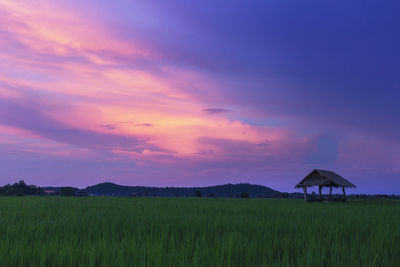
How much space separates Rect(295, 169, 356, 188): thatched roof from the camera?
3362cm

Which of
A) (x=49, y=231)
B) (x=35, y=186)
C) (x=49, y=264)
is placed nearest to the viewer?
(x=49, y=264)

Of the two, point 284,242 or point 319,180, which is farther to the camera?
point 319,180

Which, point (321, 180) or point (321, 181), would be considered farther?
point (321, 180)

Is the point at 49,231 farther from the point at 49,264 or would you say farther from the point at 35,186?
the point at 35,186

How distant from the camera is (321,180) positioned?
3397 cm

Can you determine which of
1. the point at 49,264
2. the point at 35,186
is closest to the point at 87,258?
the point at 49,264

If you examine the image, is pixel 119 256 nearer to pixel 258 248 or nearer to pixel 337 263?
pixel 258 248

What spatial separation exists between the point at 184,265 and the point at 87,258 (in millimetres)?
1142

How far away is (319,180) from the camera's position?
34156 millimetres

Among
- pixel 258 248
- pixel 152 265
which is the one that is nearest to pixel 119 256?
pixel 152 265

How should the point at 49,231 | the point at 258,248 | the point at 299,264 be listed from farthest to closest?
the point at 49,231 → the point at 258,248 → the point at 299,264

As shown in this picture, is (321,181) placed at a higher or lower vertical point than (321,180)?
lower

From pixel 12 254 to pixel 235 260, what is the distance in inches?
92.8

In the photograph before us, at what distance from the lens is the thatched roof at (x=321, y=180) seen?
33625mm
